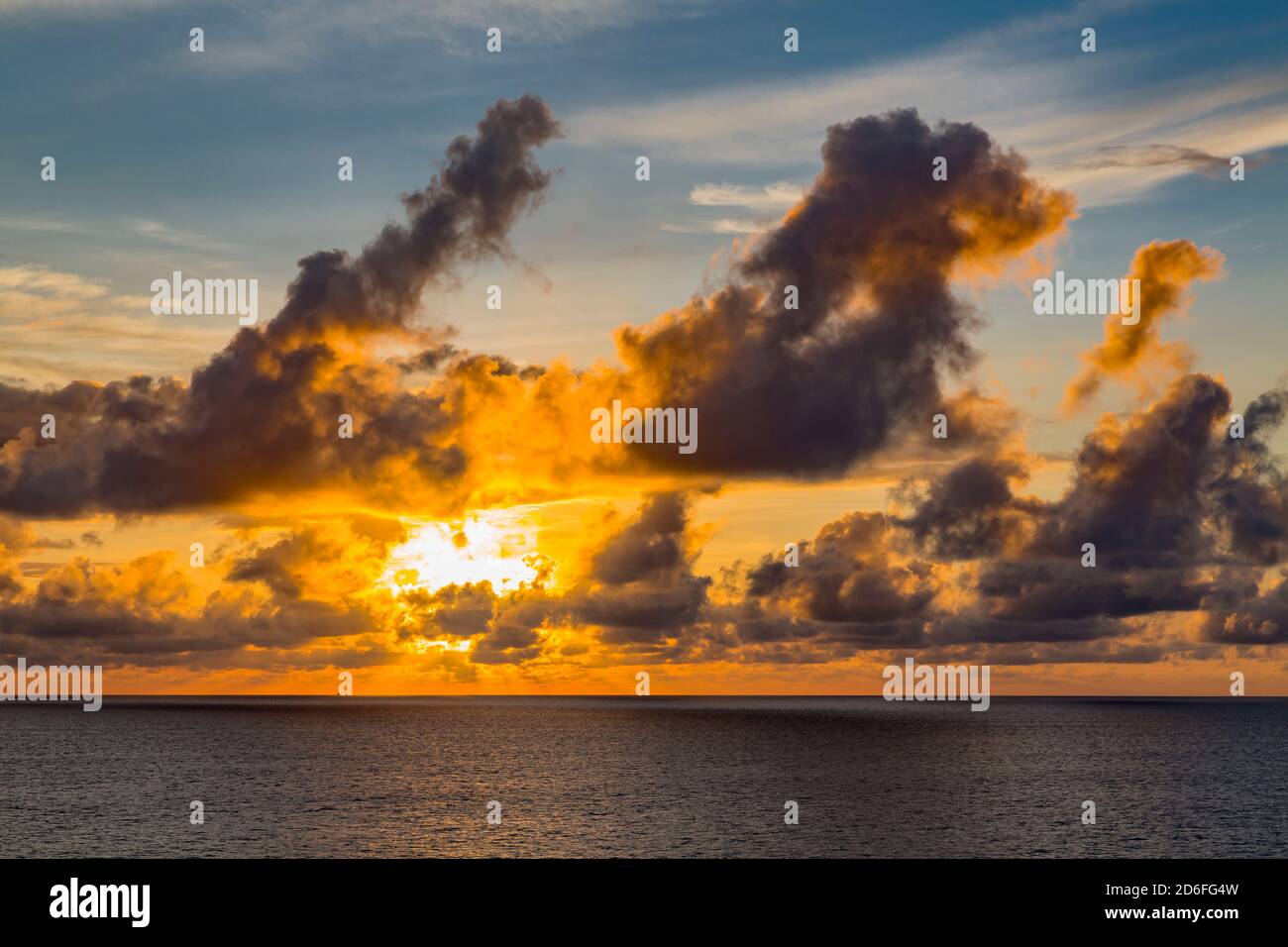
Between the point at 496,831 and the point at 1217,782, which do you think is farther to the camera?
the point at 1217,782

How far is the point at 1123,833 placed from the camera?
278ft

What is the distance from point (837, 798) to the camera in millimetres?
107938

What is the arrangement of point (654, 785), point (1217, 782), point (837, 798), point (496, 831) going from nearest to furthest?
1. point (496, 831)
2. point (837, 798)
3. point (654, 785)
4. point (1217, 782)

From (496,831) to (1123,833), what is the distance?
148 ft

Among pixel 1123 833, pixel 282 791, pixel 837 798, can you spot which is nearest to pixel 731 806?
pixel 837 798
